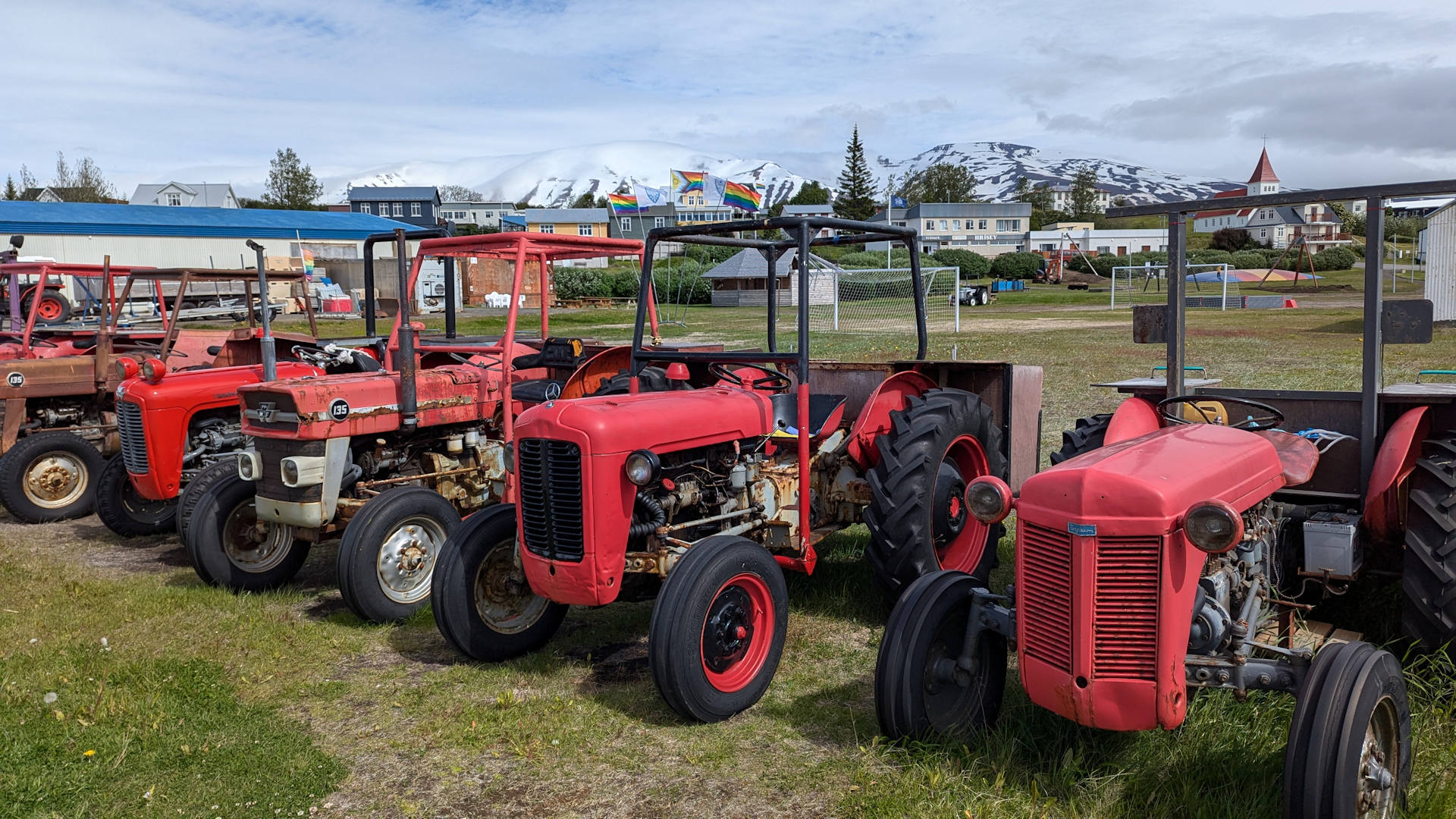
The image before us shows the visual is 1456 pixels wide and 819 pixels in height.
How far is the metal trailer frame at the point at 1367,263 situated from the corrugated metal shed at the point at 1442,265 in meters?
4.79

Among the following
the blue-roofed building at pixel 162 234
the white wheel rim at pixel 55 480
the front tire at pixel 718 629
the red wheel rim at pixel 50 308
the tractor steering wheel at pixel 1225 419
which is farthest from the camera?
the blue-roofed building at pixel 162 234

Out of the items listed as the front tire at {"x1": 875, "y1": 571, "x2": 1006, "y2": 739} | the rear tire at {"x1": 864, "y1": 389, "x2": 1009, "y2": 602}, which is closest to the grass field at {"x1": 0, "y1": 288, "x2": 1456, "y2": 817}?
the front tire at {"x1": 875, "y1": 571, "x2": 1006, "y2": 739}

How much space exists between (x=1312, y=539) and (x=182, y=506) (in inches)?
250

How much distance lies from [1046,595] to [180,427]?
→ 6.31m

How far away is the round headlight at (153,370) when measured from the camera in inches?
284

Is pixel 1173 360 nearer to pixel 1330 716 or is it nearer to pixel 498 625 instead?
pixel 1330 716

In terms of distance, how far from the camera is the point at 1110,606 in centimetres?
298

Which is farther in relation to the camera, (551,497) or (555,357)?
(555,357)

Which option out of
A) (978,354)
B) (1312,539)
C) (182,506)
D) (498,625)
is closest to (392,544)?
(498,625)

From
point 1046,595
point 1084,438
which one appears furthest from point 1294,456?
point 1046,595

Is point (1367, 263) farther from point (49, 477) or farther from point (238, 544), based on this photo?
point (49, 477)

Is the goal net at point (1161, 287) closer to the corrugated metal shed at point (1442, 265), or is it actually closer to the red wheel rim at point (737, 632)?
the corrugated metal shed at point (1442, 265)

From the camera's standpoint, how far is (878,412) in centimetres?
555

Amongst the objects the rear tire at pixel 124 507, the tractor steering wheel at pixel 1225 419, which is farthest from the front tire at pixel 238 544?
the tractor steering wheel at pixel 1225 419
